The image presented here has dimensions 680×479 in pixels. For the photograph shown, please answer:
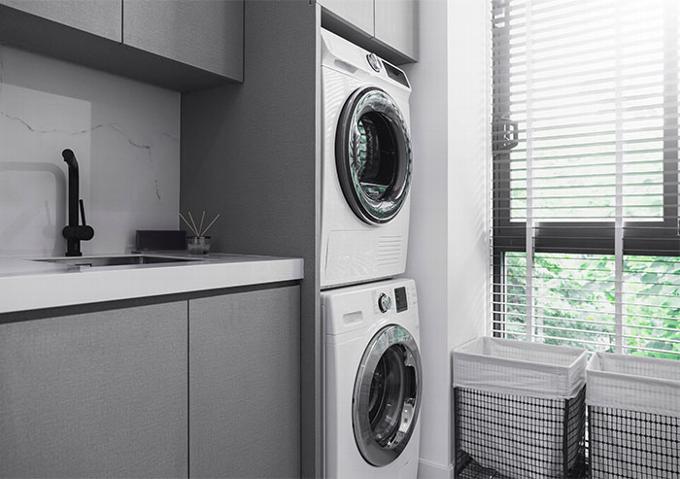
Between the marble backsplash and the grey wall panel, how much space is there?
175 mm

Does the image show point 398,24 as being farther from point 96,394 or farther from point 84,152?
point 96,394

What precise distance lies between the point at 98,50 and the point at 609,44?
203 cm

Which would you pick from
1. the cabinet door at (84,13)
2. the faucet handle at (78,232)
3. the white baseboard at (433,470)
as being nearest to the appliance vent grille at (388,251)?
the white baseboard at (433,470)

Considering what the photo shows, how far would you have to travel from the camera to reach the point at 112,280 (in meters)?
1.21

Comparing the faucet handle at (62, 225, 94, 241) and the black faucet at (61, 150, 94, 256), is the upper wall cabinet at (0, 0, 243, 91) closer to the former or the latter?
the black faucet at (61, 150, 94, 256)

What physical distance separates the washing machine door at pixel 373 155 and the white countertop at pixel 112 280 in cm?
42

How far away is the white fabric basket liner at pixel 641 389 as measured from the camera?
1.85m

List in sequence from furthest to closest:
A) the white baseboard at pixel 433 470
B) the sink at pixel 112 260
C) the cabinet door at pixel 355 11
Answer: the white baseboard at pixel 433 470 → the cabinet door at pixel 355 11 → the sink at pixel 112 260

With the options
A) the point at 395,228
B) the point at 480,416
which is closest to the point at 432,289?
the point at 395,228

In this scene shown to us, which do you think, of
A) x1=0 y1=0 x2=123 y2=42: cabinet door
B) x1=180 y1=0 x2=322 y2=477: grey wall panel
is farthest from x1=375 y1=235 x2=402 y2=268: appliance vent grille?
x1=0 y1=0 x2=123 y2=42: cabinet door

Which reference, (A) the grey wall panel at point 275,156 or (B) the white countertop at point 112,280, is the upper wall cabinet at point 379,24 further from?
(B) the white countertop at point 112,280

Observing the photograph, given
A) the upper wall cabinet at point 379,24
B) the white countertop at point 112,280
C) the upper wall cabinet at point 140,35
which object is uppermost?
the upper wall cabinet at point 379,24

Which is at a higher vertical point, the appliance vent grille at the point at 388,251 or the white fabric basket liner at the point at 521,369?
the appliance vent grille at the point at 388,251

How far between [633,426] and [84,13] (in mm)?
2168
